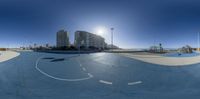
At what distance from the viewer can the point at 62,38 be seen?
1159cm

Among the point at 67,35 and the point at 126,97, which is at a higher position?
the point at 67,35

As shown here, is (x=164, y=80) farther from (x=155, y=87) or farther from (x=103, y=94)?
(x=103, y=94)

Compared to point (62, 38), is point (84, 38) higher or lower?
higher

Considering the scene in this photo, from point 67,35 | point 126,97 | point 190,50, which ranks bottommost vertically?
point 126,97

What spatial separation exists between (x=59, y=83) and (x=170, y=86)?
175 inches

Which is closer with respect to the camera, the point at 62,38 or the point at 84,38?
the point at 62,38

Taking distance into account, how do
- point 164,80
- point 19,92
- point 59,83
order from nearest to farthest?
point 19,92, point 59,83, point 164,80

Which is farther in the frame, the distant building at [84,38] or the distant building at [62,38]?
the distant building at [84,38]

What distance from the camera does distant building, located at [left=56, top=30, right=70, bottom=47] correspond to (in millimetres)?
10967

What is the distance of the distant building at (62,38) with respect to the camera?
11.0 metres

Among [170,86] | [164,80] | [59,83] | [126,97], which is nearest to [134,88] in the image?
[126,97]

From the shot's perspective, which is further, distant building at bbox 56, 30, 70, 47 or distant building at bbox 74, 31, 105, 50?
distant building at bbox 74, 31, 105, 50

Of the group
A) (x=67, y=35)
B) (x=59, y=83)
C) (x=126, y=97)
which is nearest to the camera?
(x=126, y=97)

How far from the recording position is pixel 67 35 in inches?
457
